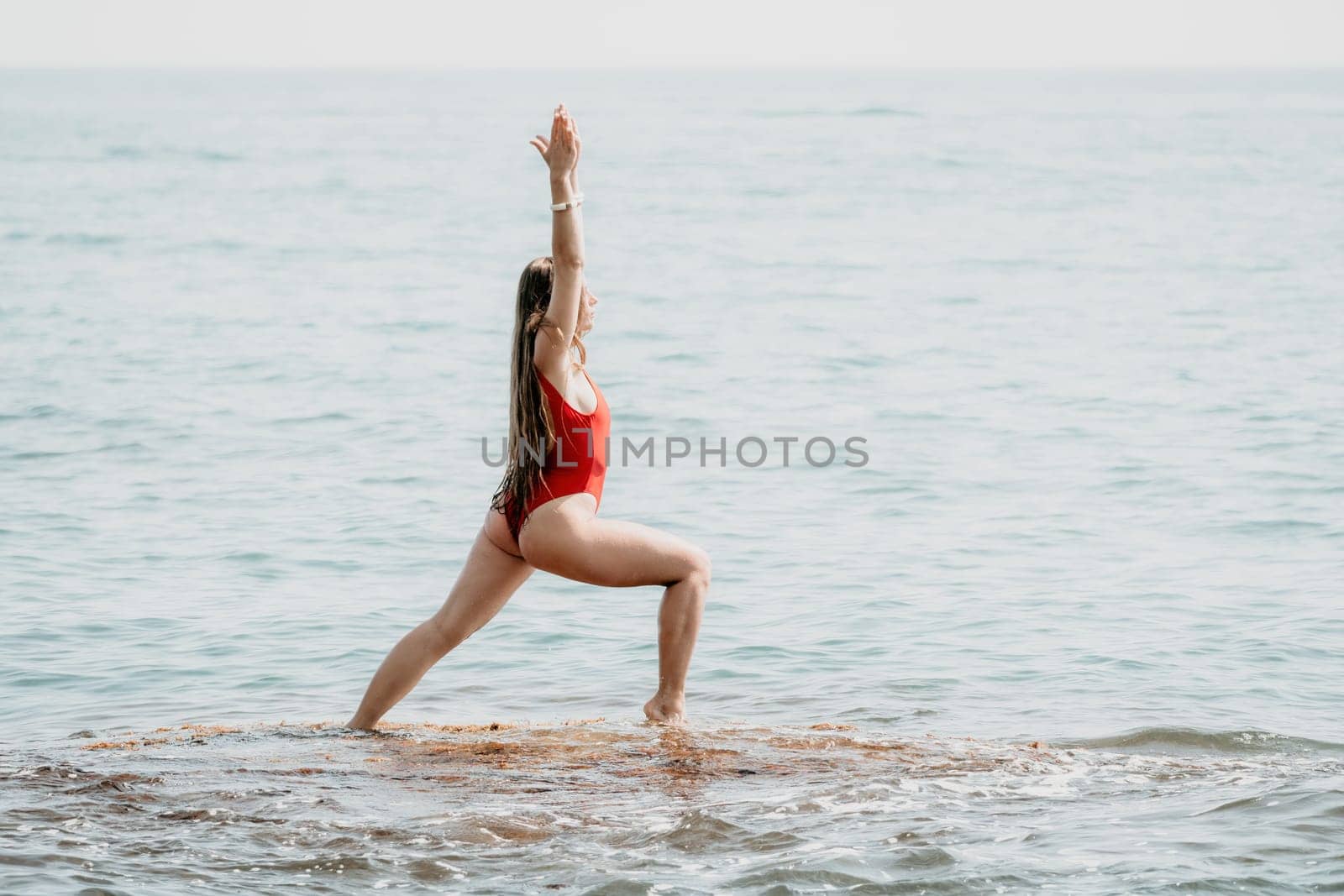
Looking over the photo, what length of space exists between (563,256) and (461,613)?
59.5 inches

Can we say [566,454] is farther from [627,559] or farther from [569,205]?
[569,205]

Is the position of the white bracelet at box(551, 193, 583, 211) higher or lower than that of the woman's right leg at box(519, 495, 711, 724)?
higher

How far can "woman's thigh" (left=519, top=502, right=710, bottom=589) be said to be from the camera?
592 cm

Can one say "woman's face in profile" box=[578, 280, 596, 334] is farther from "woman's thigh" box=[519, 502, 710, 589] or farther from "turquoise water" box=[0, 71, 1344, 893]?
"turquoise water" box=[0, 71, 1344, 893]

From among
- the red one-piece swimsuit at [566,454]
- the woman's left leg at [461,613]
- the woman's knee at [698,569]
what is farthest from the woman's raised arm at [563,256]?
the woman's knee at [698,569]

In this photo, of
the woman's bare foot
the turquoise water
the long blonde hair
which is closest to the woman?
the long blonde hair

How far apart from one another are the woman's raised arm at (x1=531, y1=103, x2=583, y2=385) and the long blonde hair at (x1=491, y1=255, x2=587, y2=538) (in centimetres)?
5

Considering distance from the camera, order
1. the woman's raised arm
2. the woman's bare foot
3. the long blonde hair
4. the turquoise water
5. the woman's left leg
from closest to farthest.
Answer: the turquoise water → the woman's raised arm → the long blonde hair → the woman's left leg → the woman's bare foot

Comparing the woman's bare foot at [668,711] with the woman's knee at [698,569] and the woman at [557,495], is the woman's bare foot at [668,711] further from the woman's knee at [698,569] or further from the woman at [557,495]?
the woman's knee at [698,569]

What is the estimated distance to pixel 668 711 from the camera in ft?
21.2

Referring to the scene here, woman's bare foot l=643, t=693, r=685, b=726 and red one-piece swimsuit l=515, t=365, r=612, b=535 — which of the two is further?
woman's bare foot l=643, t=693, r=685, b=726

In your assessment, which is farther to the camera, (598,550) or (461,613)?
(461,613)

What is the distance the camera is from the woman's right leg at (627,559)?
5930 millimetres

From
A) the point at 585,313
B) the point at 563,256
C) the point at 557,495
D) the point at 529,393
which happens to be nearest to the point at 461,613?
the point at 557,495
